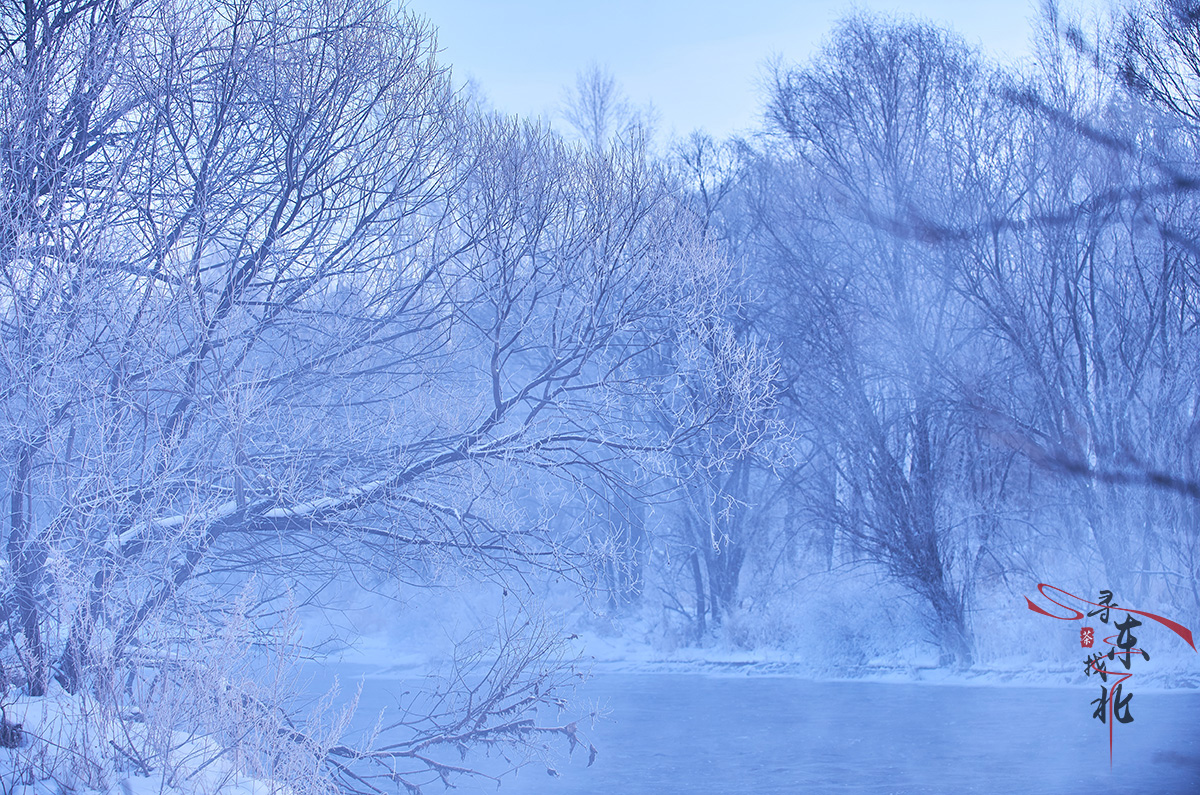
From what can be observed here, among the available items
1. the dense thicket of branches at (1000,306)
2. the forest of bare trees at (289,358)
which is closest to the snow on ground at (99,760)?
the forest of bare trees at (289,358)

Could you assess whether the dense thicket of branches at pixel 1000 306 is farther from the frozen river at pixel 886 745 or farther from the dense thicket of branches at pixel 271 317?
the dense thicket of branches at pixel 271 317

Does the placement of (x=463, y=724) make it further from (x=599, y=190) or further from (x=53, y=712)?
(x=599, y=190)

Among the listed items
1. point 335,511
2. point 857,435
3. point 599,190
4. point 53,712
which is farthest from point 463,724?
point 857,435

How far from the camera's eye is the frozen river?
24.3 feet

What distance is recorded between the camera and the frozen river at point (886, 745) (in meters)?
7.41

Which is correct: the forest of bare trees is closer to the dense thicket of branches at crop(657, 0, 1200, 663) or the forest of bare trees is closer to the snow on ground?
the snow on ground

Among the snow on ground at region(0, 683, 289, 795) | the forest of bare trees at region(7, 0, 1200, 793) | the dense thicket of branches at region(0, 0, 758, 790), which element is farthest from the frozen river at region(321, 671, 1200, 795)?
the snow on ground at region(0, 683, 289, 795)

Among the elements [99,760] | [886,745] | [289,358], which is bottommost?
[886,745]

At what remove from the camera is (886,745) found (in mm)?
8688

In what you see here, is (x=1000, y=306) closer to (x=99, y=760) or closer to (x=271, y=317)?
(x=271, y=317)

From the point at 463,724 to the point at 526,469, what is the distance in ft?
5.13

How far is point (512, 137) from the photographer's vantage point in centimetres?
603

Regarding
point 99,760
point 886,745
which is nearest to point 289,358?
point 99,760

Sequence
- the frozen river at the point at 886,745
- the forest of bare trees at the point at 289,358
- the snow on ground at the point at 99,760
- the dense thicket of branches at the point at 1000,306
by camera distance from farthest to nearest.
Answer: the dense thicket of branches at the point at 1000,306 → the frozen river at the point at 886,745 → the forest of bare trees at the point at 289,358 → the snow on ground at the point at 99,760
